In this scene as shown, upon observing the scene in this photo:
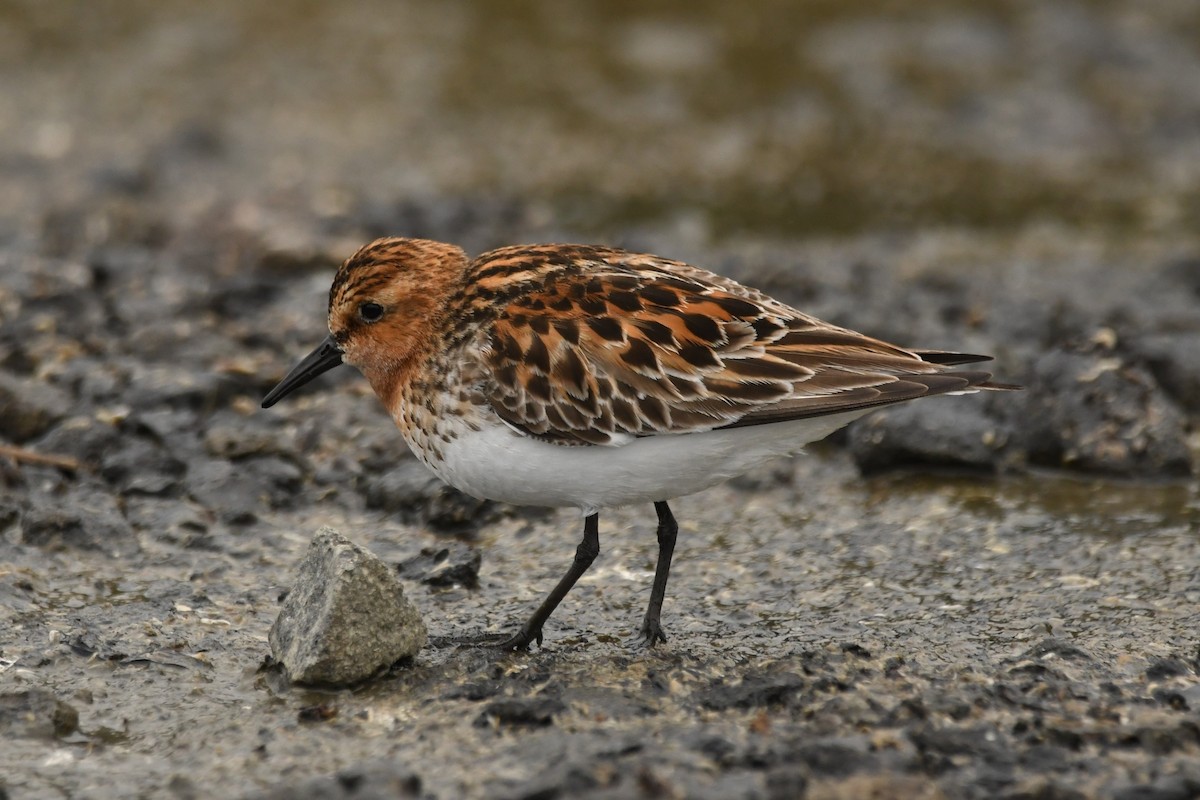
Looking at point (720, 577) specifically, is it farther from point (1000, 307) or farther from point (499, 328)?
point (1000, 307)

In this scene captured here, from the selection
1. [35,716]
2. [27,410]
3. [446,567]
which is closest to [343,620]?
[35,716]

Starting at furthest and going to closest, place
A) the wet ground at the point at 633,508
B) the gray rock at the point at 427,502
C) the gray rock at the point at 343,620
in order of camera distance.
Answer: the gray rock at the point at 427,502, the gray rock at the point at 343,620, the wet ground at the point at 633,508

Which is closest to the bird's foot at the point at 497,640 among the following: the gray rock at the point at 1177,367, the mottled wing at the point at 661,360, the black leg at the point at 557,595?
the black leg at the point at 557,595

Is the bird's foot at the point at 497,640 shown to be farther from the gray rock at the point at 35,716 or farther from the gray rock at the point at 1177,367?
the gray rock at the point at 1177,367

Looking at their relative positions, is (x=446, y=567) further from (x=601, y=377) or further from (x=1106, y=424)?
(x=1106, y=424)

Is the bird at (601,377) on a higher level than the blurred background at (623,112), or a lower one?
lower

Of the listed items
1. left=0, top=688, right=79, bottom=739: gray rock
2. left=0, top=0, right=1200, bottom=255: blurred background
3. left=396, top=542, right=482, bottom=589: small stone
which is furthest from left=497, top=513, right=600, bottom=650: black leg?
left=0, top=0, right=1200, bottom=255: blurred background

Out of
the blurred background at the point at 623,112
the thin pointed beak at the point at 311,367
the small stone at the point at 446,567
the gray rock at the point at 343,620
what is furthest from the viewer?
the blurred background at the point at 623,112
